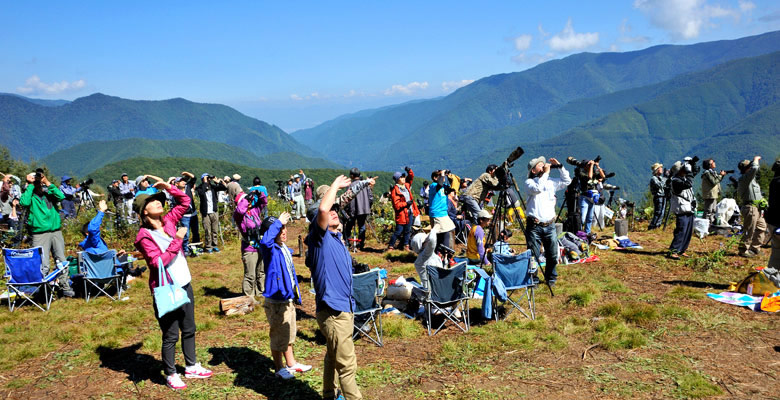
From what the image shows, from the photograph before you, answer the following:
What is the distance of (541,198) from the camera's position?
22.4ft

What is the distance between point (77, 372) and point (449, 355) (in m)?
4.16

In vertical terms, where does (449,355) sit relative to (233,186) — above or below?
below

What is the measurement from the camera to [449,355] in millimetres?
5117

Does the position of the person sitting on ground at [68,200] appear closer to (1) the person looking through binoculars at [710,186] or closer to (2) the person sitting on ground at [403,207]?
(2) the person sitting on ground at [403,207]

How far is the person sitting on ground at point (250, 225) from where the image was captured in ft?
21.0

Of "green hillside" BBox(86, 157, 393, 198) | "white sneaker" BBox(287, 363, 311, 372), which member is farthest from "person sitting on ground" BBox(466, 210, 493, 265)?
"green hillside" BBox(86, 157, 393, 198)

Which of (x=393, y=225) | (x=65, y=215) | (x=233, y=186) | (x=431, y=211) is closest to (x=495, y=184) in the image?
(x=431, y=211)

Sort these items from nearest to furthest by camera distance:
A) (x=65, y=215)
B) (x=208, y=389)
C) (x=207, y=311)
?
(x=208, y=389), (x=207, y=311), (x=65, y=215)

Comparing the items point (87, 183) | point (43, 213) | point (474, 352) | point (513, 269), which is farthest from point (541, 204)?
point (87, 183)

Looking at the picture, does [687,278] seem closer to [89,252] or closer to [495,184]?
[495,184]

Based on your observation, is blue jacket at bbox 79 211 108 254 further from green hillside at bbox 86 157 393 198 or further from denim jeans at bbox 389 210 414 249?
green hillside at bbox 86 157 393 198

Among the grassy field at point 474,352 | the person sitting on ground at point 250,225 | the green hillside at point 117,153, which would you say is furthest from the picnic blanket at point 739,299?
the green hillside at point 117,153

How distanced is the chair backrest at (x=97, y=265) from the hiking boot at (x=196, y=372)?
12.5 ft

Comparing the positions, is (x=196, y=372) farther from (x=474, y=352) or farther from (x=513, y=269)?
(x=513, y=269)
